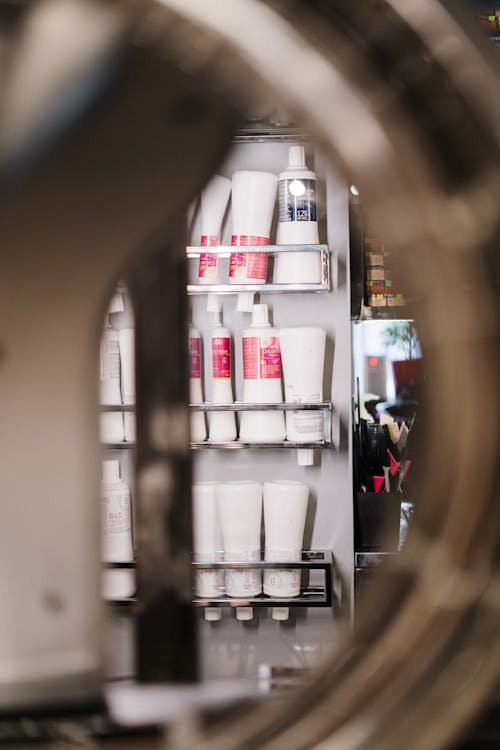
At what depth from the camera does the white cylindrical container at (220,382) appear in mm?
1301

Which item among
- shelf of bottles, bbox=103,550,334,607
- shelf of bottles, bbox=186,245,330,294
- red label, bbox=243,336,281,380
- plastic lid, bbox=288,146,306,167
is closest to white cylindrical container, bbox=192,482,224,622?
shelf of bottles, bbox=103,550,334,607

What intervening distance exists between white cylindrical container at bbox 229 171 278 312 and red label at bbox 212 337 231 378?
0.11 metres

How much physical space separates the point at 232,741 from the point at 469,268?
0.26ft

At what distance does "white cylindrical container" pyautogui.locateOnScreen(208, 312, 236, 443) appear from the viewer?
4.27ft

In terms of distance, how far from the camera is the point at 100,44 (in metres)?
0.17

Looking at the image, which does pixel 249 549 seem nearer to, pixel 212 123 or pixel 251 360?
pixel 251 360

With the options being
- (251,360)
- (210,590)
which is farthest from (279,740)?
(210,590)

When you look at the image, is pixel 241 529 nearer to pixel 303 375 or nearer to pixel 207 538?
pixel 207 538

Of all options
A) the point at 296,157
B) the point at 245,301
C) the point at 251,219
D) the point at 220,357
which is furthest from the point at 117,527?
the point at 296,157

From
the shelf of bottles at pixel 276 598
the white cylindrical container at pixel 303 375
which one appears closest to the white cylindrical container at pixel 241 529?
the shelf of bottles at pixel 276 598

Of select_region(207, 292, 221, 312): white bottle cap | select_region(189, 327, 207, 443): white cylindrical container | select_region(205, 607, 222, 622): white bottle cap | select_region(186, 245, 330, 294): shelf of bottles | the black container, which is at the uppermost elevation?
select_region(186, 245, 330, 294): shelf of bottles

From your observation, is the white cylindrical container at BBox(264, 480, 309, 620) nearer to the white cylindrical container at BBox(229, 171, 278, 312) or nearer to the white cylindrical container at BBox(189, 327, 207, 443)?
the white cylindrical container at BBox(189, 327, 207, 443)

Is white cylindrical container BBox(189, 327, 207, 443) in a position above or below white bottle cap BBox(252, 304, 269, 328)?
below

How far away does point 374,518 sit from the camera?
140cm
